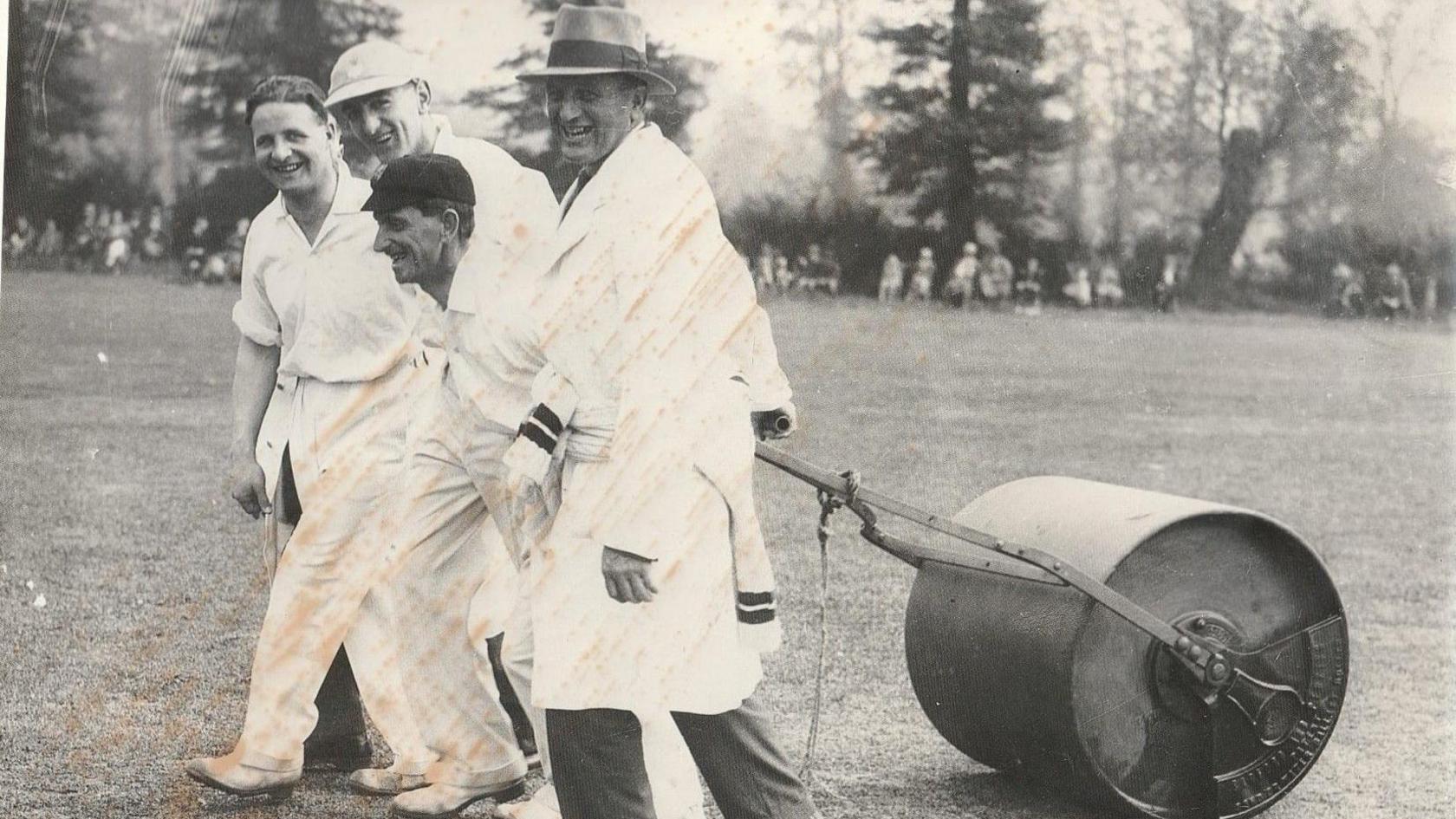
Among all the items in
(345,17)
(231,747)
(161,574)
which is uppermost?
(345,17)

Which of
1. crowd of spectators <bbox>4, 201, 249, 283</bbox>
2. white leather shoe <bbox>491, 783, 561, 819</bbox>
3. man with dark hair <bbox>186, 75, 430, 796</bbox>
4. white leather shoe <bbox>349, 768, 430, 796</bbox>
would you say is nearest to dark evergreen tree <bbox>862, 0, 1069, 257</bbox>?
man with dark hair <bbox>186, 75, 430, 796</bbox>

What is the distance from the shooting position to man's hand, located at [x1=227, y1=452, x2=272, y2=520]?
13.9ft

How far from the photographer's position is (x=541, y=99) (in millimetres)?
4273

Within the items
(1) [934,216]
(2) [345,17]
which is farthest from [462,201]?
(1) [934,216]

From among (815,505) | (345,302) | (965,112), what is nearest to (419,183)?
(345,302)

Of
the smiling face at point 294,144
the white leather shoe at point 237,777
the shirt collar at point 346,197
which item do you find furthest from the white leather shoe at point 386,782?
the smiling face at point 294,144

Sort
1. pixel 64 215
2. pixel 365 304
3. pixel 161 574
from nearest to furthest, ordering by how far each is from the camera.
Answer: pixel 365 304, pixel 64 215, pixel 161 574

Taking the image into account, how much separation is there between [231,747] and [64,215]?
5.12 feet

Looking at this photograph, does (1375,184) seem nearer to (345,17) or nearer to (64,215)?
(345,17)

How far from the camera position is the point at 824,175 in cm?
458

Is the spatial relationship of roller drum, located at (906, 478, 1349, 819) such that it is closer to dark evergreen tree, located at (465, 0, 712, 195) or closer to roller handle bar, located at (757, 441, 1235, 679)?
roller handle bar, located at (757, 441, 1235, 679)

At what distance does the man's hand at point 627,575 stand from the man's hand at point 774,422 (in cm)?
74

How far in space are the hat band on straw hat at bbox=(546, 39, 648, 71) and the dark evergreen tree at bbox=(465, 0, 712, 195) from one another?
29.0 inches

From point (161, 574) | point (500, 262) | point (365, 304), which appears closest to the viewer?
point (500, 262)
